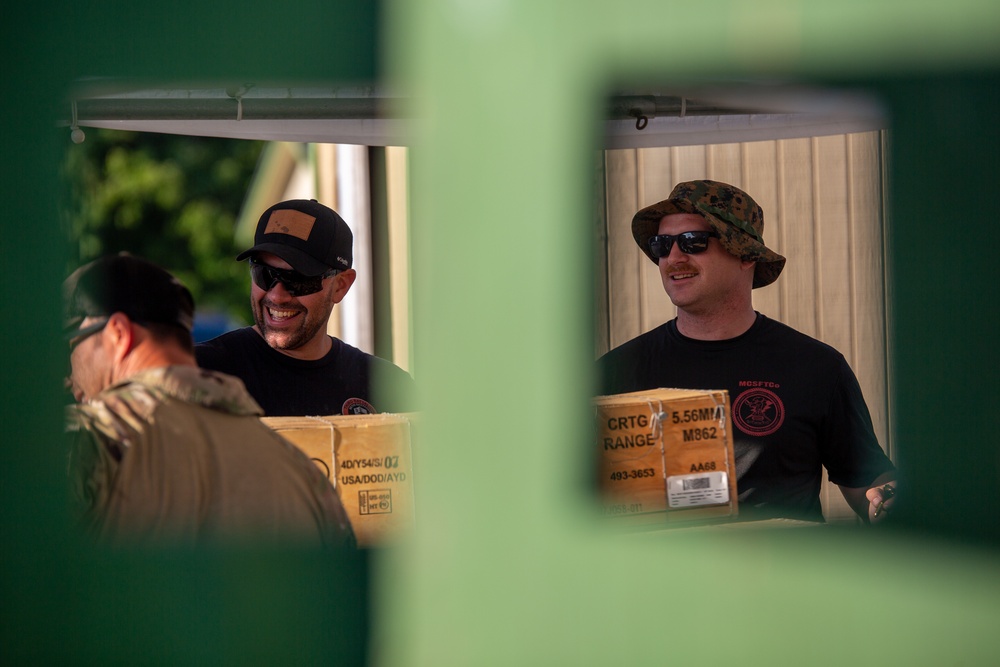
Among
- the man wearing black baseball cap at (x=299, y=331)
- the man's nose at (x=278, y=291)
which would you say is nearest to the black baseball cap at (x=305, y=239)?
the man wearing black baseball cap at (x=299, y=331)

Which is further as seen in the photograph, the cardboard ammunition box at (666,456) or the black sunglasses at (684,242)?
the black sunglasses at (684,242)

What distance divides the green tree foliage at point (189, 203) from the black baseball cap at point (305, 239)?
25.5ft

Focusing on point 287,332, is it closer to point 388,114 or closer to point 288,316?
point 288,316

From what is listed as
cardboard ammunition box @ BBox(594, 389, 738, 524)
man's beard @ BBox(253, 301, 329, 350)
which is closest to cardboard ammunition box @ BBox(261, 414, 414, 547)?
cardboard ammunition box @ BBox(594, 389, 738, 524)

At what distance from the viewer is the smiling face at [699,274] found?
3.53m

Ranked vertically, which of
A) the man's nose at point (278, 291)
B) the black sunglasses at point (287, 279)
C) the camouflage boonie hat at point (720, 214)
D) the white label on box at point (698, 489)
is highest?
the camouflage boonie hat at point (720, 214)

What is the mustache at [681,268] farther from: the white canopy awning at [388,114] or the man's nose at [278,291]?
the man's nose at [278,291]

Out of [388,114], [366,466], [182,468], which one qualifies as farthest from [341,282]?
[182,468]

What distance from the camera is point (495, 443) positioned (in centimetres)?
233

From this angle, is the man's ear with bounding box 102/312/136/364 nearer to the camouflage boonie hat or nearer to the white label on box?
the white label on box

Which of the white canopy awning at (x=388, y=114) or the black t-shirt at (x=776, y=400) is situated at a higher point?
the white canopy awning at (x=388, y=114)

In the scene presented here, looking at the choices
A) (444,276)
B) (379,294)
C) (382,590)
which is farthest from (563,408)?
(379,294)

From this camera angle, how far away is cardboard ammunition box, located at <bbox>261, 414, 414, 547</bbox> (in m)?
2.56

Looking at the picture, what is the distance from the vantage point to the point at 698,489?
2.71 meters
